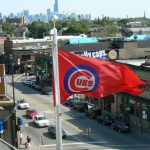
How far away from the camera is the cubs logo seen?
645 inches

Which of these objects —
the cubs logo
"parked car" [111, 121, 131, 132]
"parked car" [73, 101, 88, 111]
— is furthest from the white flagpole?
"parked car" [73, 101, 88, 111]

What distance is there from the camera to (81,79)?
16391 mm

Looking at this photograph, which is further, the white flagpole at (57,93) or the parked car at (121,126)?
the parked car at (121,126)

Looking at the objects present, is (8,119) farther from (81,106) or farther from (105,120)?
(81,106)

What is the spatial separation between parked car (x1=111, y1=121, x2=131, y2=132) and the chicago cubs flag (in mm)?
34379

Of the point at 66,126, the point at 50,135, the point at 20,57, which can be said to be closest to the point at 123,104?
the point at 66,126

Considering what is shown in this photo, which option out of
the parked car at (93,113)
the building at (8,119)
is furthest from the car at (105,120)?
the building at (8,119)

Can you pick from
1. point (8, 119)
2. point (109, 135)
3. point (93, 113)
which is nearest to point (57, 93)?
point (8, 119)

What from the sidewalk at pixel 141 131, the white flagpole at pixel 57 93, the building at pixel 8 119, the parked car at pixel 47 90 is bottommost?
the sidewalk at pixel 141 131

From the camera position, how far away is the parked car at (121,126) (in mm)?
50653

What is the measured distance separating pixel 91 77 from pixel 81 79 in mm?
377

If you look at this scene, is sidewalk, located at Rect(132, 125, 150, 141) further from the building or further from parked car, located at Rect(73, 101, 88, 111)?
the building

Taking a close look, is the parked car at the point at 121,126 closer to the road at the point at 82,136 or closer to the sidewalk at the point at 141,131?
the road at the point at 82,136

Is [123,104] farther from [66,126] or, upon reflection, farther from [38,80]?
[38,80]
